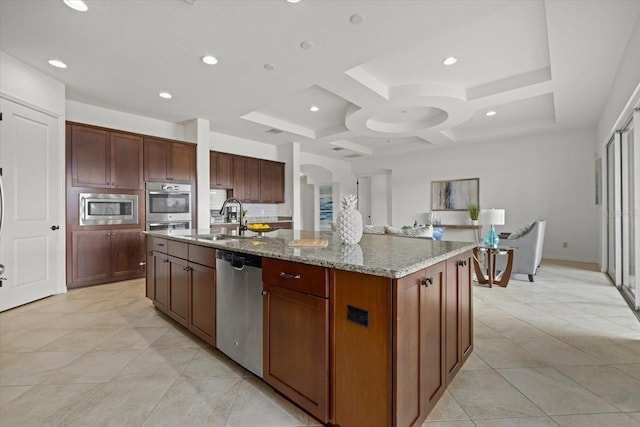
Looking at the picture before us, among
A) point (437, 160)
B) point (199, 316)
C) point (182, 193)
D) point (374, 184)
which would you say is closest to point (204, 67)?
point (182, 193)

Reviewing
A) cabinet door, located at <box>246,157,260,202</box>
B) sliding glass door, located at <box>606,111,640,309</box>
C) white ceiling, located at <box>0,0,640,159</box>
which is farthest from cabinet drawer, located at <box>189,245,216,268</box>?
sliding glass door, located at <box>606,111,640,309</box>

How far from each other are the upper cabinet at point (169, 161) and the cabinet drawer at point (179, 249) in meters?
2.57

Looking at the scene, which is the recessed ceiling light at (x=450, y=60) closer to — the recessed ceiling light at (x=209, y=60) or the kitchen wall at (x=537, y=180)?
the recessed ceiling light at (x=209, y=60)

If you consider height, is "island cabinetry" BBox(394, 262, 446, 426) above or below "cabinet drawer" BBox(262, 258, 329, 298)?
below

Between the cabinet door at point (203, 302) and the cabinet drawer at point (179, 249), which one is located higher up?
the cabinet drawer at point (179, 249)

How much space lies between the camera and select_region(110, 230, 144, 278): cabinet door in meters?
4.22

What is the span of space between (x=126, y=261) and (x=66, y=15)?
10.4 feet

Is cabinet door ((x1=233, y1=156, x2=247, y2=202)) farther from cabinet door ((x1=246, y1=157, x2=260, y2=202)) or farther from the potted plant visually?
the potted plant

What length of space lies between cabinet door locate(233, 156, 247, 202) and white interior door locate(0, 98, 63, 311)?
2.77 m

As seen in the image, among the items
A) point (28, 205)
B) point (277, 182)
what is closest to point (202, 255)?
point (28, 205)

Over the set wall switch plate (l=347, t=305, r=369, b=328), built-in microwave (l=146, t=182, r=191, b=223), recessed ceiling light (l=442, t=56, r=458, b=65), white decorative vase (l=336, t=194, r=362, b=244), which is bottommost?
wall switch plate (l=347, t=305, r=369, b=328)

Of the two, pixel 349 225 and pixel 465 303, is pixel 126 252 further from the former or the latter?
pixel 465 303

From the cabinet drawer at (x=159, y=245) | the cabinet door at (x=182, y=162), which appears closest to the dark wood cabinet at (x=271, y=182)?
the cabinet door at (x=182, y=162)

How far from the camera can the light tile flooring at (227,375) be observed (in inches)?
57.9
